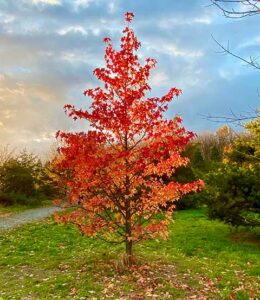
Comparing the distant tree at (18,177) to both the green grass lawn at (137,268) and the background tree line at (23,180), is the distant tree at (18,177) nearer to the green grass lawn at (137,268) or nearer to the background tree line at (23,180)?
the background tree line at (23,180)

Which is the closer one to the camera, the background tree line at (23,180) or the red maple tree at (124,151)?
the red maple tree at (124,151)

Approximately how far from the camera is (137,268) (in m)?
13.0

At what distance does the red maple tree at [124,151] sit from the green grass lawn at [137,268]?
1271 mm

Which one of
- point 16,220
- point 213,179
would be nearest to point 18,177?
point 16,220

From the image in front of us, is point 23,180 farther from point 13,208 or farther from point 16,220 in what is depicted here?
point 16,220

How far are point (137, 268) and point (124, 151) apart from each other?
3.69m

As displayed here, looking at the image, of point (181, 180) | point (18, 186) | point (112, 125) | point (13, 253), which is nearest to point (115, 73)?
point (112, 125)

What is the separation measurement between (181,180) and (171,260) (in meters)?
19.3

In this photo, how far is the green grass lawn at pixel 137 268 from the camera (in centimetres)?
1120

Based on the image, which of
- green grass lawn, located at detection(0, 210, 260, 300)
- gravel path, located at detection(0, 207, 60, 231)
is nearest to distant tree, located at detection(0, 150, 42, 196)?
gravel path, located at detection(0, 207, 60, 231)

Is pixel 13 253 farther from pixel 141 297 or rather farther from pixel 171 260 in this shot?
pixel 141 297

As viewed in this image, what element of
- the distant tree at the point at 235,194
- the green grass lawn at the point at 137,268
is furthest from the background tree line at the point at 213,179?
the green grass lawn at the point at 137,268

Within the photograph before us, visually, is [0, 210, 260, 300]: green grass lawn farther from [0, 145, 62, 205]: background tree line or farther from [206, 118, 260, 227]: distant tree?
[0, 145, 62, 205]: background tree line

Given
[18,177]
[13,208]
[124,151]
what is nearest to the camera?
[124,151]
